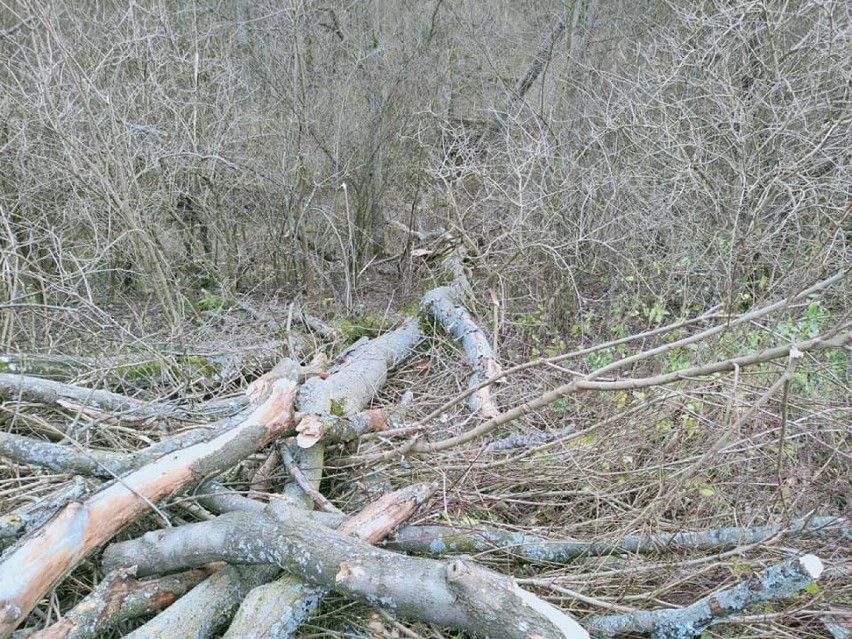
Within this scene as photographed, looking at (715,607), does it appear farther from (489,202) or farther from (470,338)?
(489,202)

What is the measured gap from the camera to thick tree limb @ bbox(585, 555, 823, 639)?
1.97 meters

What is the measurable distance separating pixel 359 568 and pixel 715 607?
1.31m

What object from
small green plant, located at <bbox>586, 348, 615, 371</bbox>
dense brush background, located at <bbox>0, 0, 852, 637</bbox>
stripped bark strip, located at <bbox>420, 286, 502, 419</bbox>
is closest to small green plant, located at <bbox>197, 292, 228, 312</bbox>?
dense brush background, located at <bbox>0, 0, 852, 637</bbox>

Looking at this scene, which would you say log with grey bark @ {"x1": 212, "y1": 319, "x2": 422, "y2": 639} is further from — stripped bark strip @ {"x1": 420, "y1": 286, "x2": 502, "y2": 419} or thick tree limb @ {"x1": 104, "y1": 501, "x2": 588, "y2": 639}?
stripped bark strip @ {"x1": 420, "y1": 286, "x2": 502, "y2": 419}

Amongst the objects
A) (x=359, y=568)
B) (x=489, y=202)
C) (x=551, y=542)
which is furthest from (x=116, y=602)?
(x=489, y=202)

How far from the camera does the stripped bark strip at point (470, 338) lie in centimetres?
421

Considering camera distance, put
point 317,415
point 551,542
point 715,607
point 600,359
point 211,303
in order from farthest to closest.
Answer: point 211,303 < point 600,359 < point 317,415 < point 551,542 < point 715,607

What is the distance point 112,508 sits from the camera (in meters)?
2.51

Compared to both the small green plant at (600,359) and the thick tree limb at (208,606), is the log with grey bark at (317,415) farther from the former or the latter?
the small green plant at (600,359)

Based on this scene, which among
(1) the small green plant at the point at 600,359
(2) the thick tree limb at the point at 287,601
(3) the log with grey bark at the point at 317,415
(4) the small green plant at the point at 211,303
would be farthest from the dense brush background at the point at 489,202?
(2) the thick tree limb at the point at 287,601

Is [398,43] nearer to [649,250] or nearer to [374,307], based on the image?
[374,307]

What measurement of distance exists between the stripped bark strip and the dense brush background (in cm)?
24

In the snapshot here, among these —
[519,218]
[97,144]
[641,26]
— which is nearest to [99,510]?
[97,144]

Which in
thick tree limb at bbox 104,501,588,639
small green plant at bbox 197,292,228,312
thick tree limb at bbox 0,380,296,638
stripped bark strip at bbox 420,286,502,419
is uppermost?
thick tree limb at bbox 0,380,296,638
